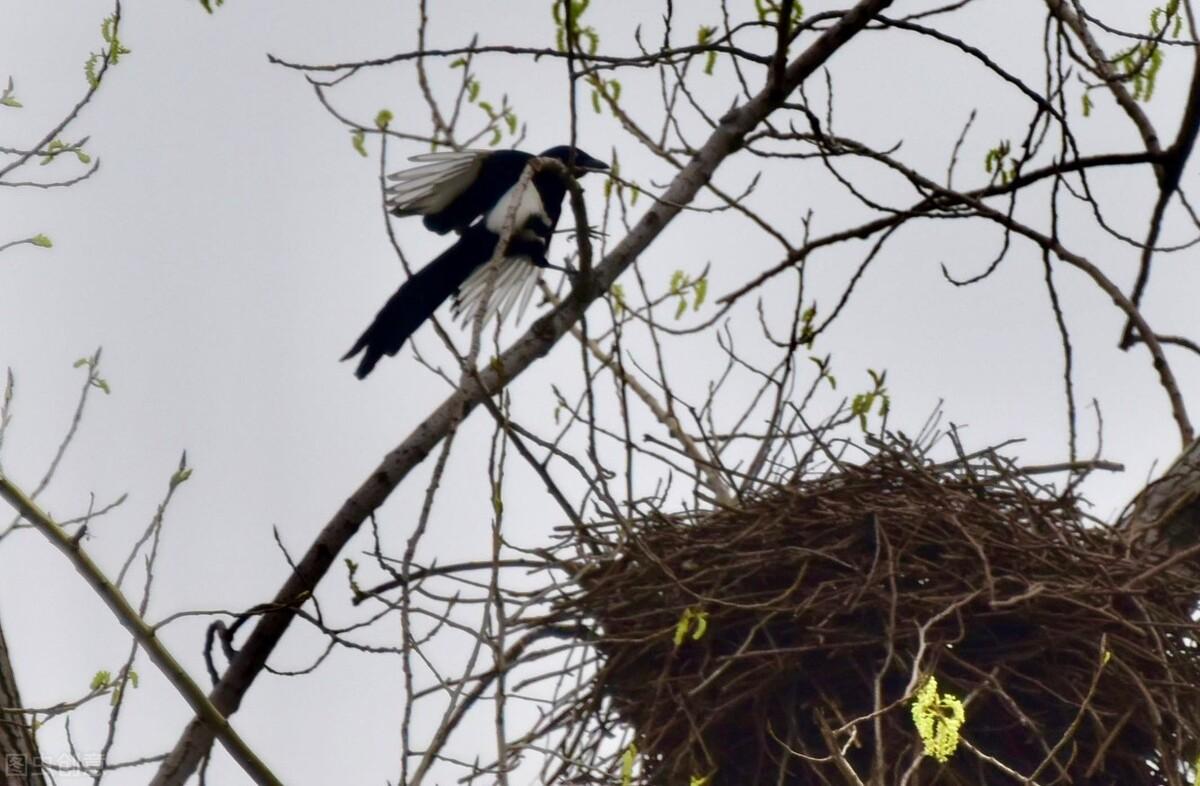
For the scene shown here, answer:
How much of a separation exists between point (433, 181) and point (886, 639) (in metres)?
1.81

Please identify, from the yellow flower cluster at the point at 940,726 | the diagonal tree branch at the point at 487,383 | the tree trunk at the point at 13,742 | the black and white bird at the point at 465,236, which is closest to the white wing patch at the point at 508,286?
the black and white bird at the point at 465,236

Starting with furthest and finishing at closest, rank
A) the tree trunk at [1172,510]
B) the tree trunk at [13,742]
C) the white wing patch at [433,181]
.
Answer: the white wing patch at [433,181]
the tree trunk at [1172,510]
the tree trunk at [13,742]

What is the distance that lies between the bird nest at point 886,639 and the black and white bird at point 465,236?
1.06 meters

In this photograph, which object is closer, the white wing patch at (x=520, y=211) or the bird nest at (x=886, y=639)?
the bird nest at (x=886, y=639)

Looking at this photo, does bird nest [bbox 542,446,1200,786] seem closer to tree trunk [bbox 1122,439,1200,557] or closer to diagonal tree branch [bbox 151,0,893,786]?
tree trunk [bbox 1122,439,1200,557]

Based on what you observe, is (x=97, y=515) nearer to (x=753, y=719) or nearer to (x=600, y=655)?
(x=600, y=655)

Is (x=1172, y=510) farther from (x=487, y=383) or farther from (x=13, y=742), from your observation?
(x=13, y=742)

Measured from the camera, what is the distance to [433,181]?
3.88 meters

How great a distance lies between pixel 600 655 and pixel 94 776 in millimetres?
1016

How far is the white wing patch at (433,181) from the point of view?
148 inches

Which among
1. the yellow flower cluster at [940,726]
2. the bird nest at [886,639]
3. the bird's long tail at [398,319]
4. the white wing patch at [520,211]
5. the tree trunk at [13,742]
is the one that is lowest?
the yellow flower cluster at [940,726]

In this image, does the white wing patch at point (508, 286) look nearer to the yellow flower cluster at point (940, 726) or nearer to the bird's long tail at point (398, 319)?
the bird's long tail at point (398, 319)

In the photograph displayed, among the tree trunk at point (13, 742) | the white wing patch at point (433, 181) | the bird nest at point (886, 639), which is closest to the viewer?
the tree trunk at point (13, 742)

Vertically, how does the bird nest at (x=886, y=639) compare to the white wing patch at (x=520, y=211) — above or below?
below
